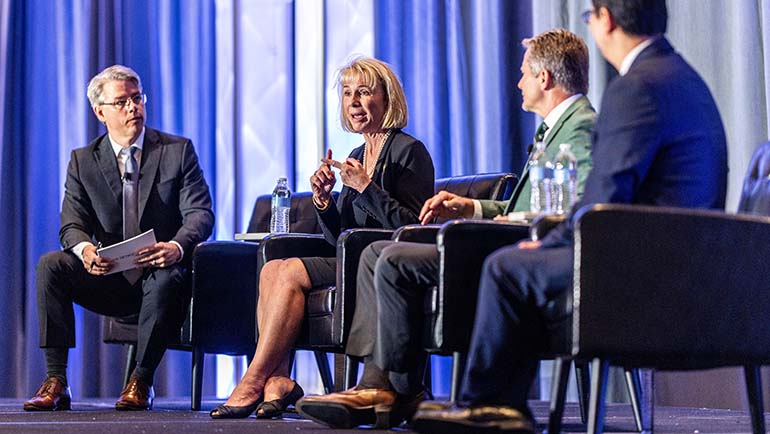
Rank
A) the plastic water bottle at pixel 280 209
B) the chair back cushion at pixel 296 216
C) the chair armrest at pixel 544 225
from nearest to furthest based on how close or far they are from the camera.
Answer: the chair armrest at pixel 544 225
the plastic water bottle at pixel 280 209
the chair back cushion at pixel 296 216

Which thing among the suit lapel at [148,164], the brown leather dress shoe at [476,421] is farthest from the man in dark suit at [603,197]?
the suit lapel at [148,164]

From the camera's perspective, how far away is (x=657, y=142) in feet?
6.94

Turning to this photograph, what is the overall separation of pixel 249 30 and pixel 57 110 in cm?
107

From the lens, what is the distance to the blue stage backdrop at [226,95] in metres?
5.56

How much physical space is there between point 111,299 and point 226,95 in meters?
1.89

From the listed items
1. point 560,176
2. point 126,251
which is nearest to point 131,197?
point 126,251

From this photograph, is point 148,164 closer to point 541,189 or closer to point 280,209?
point 280,209

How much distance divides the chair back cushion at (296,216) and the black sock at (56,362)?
1060 millimetres

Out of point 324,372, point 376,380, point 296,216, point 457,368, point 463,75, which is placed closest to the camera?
point 457,368

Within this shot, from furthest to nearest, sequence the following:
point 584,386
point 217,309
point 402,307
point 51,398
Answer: point 217,309, point 51,398, point 584,386, point 402,307

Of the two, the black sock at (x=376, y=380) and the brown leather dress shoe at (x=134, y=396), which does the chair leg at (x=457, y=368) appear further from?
the brown leather dress shoe at (x=134, y=396)

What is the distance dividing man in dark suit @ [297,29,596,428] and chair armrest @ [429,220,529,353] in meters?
0.18

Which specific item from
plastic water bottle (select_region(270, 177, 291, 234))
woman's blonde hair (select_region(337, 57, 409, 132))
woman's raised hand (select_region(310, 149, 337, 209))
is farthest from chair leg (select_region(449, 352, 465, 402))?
plastic water bottle (select_region(270, 177, 291, 234))

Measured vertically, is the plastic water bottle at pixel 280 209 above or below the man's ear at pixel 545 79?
below
